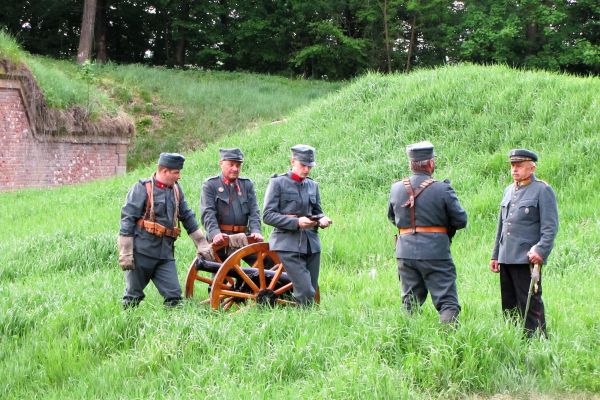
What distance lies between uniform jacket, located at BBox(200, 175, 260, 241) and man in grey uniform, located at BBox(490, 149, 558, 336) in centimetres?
281

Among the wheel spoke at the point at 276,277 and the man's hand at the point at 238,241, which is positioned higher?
the man's hand at the point at 238,241

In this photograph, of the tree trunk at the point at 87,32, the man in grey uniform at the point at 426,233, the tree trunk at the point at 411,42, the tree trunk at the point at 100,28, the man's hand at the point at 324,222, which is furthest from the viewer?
the tree trunk at the point at 411,42

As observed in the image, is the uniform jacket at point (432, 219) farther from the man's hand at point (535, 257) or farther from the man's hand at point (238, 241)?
the man's hand at point (238, 241)

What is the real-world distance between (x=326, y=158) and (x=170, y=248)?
28.0 feet

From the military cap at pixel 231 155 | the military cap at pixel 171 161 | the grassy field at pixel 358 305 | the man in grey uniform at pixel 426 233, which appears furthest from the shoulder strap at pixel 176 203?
the man in grey uniform at pixel 426 233

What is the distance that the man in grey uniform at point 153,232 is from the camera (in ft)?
22.7

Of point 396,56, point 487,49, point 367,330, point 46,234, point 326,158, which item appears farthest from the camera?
point 396,56

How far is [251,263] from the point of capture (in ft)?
24.1

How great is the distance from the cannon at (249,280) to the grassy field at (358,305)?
0.31m

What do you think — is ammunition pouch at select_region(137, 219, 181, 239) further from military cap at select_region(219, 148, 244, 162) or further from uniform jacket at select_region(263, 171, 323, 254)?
military cap at select_region(219, 148, 244, 162)

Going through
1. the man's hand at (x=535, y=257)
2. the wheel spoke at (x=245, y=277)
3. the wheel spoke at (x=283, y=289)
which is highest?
the man's hand at (x=535, y=257)

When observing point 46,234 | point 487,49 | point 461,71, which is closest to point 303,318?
point 46,234

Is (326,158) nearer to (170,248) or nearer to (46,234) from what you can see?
(46,234)

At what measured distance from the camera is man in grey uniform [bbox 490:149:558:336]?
5.97 metres
